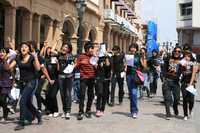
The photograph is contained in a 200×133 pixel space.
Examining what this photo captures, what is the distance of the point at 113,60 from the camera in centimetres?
1448

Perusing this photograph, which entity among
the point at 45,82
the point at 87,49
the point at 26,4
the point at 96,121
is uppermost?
the point at 26,4

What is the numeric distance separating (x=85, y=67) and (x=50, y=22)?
19.0 meters

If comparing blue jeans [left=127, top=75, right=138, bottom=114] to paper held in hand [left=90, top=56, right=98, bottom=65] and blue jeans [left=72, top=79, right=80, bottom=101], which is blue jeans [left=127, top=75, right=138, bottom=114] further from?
blue jeans [left=72, top=79, right=80, bottom=101]

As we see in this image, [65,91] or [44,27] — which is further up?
[44,27]

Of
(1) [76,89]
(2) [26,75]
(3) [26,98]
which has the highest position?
(2) [26,75]

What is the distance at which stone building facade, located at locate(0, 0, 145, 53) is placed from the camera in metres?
23.6

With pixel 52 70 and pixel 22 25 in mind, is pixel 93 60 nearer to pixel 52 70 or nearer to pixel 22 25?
pixel 52 70

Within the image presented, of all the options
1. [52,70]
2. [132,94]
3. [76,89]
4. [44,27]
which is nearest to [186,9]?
[44,27]

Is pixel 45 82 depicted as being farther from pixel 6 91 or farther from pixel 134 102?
pixel 134 102

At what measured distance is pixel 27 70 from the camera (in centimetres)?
980

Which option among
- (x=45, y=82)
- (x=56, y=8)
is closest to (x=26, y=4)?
(x=56, y=8)

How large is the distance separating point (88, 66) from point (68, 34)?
23971 millimetres

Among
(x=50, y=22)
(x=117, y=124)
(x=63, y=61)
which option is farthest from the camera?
(x=50, y=22)

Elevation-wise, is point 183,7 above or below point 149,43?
above
